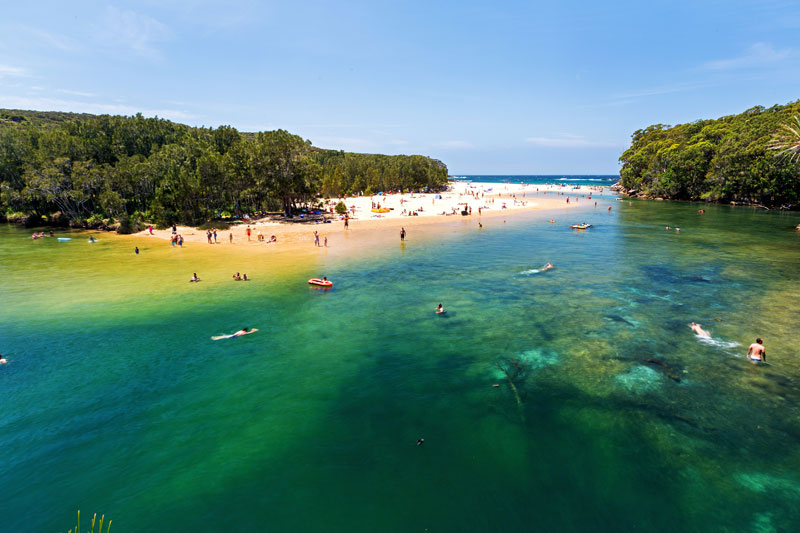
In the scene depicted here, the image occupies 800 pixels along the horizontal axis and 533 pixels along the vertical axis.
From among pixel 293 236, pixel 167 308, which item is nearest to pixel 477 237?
pixel 293 236

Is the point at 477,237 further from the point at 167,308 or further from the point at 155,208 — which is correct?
the point at 155,208

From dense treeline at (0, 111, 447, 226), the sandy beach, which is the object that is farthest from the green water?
dense treeline at (0, 111, 447, 226)

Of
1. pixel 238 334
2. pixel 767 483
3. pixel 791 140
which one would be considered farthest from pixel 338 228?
pixel 791 140

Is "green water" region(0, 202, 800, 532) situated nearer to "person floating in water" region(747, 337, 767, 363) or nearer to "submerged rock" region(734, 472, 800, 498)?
"submerged rock" region(734, 472, 800, 498)

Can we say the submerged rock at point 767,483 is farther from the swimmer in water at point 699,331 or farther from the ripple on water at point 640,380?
the swimmer in water at point 699,331

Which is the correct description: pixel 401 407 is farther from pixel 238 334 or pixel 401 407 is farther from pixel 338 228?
pixel 338 228
